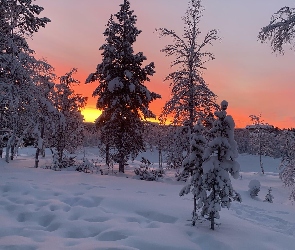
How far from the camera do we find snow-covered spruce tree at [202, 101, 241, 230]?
7.00 m

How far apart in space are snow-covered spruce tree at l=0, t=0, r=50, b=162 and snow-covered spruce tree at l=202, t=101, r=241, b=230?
11.6 m

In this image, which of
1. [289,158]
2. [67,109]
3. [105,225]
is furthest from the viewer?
[67,109]

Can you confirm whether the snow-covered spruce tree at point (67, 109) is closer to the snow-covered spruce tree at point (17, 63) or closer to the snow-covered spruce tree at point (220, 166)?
the snow-covered spruce tree at point (17, 63)

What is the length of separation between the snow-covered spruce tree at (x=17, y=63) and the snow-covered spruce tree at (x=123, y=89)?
6269mm

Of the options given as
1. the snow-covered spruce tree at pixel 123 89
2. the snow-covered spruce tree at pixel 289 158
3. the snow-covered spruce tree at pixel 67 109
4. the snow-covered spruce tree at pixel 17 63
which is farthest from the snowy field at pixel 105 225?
the snow-covered spruce tree at pixel 67 109

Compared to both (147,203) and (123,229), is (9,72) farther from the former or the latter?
(123,229)

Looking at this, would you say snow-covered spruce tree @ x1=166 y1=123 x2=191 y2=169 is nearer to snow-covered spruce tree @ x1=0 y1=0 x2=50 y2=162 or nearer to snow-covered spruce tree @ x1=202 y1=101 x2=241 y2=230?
snow-covered spruce tree @ x1=0 y1=0 x2=50 y2=162

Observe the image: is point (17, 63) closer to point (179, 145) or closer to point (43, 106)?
point (43, 106)

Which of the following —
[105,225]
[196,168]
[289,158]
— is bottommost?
[105,225]

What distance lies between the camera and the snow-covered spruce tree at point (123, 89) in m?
22.8

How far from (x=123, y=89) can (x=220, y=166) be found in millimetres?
17033

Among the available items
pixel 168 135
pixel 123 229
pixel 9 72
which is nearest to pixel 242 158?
pixel 168 135

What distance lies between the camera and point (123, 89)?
23.4 metres

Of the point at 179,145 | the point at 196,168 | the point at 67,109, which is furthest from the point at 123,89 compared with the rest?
the point at 196,168
